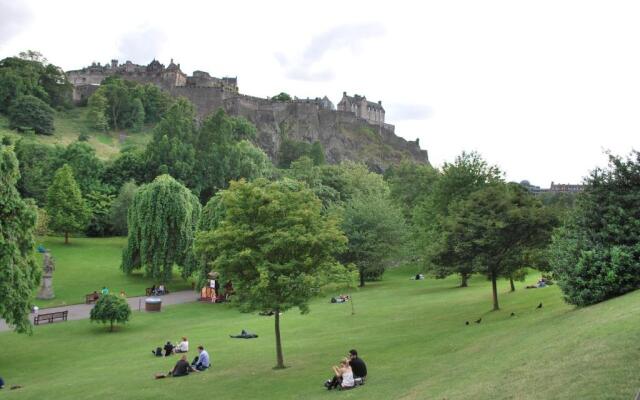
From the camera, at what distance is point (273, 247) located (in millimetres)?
18078

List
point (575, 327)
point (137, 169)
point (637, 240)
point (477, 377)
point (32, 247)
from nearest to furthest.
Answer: point (477, 377), point (575, 327), point (637, 240), point (32, 247), point (137, 169)

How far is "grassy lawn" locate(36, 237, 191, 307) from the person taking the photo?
131ft

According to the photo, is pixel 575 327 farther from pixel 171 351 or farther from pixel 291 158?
pixel 291 158

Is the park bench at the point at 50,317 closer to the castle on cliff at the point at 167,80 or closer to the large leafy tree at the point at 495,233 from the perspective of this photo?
the large leafy tree at the point at 495,233

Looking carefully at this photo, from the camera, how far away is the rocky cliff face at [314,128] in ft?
405

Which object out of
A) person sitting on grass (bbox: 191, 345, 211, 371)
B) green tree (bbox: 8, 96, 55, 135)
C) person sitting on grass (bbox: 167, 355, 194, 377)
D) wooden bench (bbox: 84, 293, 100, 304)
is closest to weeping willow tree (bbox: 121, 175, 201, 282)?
wooden bench (bbox: 84, 293, 100, 304)

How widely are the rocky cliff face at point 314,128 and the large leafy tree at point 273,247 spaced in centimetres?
9977

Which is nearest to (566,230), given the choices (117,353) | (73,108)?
(117,353)

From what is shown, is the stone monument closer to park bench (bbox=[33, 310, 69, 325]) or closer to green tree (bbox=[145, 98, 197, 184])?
park bench (bbox=[33, 310, 69, 325])

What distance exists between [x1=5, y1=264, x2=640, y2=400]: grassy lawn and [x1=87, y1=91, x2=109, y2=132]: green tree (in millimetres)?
76556

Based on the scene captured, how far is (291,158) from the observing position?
4387 inches

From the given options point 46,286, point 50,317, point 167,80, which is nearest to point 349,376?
point 50,317

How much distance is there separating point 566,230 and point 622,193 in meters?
2.28

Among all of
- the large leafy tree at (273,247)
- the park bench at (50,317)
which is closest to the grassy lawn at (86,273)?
the park bench at (50,317)
